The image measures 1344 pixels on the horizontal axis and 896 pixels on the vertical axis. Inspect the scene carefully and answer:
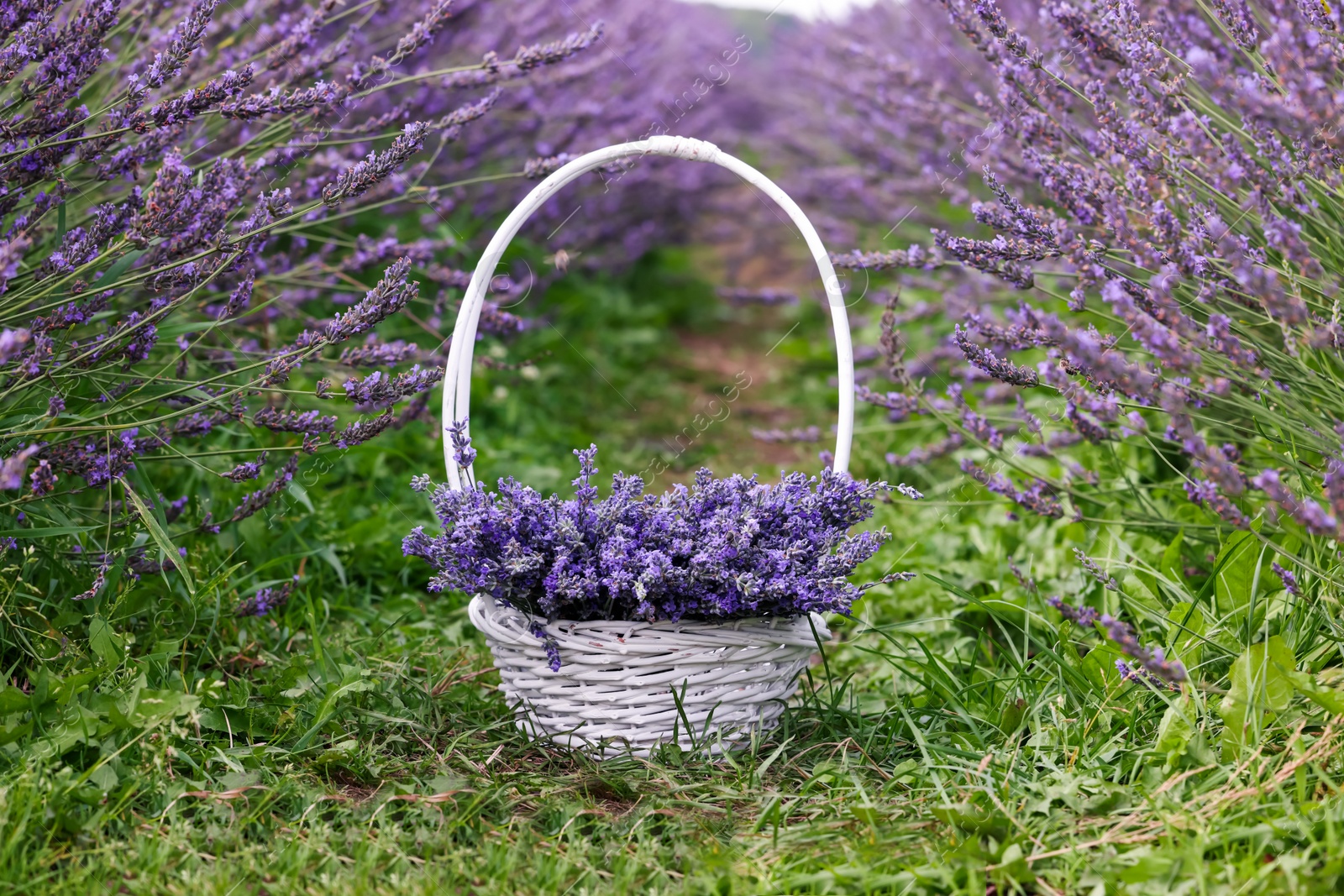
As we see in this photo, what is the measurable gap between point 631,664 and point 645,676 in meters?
0.03

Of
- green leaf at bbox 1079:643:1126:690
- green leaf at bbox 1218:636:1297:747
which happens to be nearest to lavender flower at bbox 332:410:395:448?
green leaf at bbox 1079:643:1126:690

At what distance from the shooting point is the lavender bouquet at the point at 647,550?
152 centimetres

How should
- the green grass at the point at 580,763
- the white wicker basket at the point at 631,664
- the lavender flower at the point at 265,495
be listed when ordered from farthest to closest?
the lavender flower at the point at 265,495 < the white wicker basket at the point at 631,664 < the green grass at the point at 580,763

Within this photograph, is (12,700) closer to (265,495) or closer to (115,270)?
(265,495)

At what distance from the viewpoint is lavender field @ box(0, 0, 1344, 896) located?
4.42 ft

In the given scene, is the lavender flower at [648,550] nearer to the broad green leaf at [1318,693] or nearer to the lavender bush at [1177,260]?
the lavender bush at [1177,260]

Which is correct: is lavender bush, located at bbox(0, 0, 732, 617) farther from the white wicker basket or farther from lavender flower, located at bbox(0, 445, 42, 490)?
the white wicker basket

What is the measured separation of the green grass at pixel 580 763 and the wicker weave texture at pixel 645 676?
5 cm

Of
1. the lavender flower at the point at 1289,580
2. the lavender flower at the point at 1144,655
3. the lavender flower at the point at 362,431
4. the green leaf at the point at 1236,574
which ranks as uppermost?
the lavender flower at the point at 362,431

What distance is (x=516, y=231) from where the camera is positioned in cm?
171

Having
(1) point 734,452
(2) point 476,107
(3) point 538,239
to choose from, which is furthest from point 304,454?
(3) point 538,239

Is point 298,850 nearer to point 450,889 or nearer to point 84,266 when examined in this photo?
point 450,889

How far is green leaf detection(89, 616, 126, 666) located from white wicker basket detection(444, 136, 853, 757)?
21.7 inches

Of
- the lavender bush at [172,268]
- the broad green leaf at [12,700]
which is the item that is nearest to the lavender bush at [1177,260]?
the lavender bush at [172,268]
